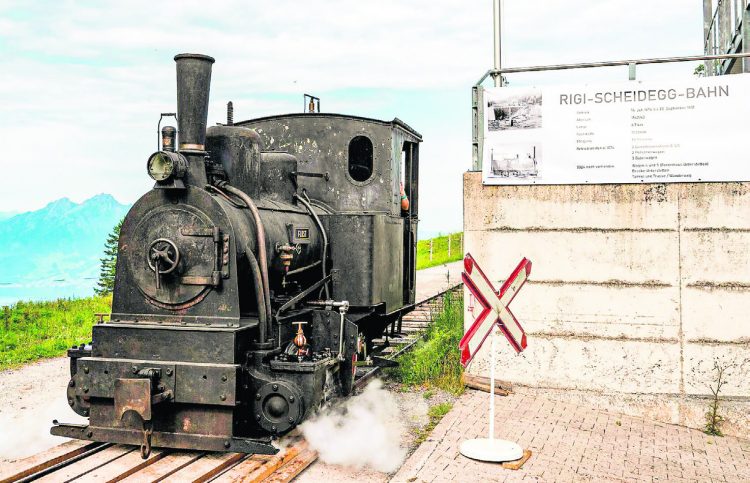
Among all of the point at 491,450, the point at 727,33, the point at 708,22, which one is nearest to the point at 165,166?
the point at 491,450

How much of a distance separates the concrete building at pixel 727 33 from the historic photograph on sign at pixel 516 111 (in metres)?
4.13

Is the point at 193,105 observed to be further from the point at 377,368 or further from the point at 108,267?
the point at 108,267

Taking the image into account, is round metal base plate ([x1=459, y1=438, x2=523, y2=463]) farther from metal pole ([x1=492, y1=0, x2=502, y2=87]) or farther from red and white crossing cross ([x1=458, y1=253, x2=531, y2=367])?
metal pole ([x1=492, y1=0, x2=502, y2=87])

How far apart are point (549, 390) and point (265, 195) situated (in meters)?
3.72

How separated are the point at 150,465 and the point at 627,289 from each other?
16.5 ft

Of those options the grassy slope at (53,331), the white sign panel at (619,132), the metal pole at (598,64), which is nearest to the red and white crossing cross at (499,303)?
the white sign panel at (619,132)

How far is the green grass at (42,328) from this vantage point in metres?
11.2

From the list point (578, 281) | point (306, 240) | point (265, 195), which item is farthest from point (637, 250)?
point (265, 195)

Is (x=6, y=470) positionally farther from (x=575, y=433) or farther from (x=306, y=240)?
(x=575, y=433)

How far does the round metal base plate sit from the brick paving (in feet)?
0.20

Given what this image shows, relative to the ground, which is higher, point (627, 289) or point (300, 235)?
point (300, 235)

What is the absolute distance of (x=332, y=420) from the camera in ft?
22.8

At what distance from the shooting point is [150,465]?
5.39m

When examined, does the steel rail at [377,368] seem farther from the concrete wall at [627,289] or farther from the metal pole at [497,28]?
the metal pole at [497,28]
